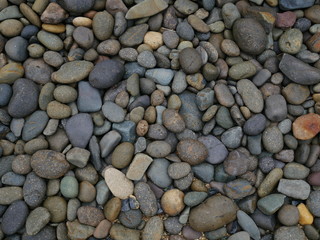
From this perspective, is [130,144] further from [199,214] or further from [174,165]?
[199,214]

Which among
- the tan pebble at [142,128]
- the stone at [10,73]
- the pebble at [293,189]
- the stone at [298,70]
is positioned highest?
the stone at [298,70]

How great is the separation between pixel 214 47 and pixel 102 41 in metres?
0.73

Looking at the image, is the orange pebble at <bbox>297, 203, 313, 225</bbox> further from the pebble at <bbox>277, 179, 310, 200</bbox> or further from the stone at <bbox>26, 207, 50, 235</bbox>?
the stone at <bbox>26, 207, 50, 235</bbox>

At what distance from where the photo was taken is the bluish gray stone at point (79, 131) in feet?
6.84

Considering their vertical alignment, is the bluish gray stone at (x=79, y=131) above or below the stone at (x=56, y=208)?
above

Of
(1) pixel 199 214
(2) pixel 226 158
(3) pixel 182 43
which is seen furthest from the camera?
(3) pixel 182 43

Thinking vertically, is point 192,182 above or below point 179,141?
below

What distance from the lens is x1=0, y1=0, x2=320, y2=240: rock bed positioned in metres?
2.00

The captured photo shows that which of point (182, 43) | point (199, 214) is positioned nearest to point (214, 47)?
point (182, 43)

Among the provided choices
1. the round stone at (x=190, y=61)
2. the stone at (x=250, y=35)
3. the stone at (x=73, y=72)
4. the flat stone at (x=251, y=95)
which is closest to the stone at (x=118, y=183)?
the stone at (x=73, y=72)

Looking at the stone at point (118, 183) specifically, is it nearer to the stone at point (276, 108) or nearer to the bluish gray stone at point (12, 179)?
the bluish gray stone at point (12, 179)

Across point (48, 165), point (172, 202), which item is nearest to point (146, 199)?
point (172, 202)

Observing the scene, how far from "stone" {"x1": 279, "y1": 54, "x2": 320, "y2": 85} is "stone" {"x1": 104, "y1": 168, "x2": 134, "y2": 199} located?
120cm

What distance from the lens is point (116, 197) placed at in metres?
2.01
